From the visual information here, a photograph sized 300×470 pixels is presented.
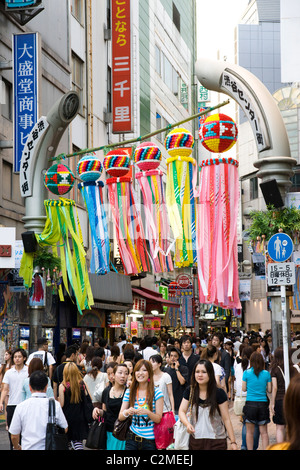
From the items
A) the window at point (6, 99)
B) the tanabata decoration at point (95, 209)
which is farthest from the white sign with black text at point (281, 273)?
the window at point (6, 99)

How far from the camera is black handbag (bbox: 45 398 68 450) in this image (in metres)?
7.10

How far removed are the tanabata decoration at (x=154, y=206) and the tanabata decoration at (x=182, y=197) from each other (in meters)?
0.52

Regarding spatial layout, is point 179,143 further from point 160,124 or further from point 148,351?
point 160,124

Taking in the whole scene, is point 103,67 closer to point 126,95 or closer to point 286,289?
point 126,95

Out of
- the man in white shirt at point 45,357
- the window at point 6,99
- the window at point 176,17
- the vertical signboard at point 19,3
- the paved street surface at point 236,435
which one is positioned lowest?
the paved street surface at point 236,435

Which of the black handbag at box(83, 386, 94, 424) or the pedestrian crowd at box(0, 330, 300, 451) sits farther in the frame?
the black handbag at box(83, 386, 94, 424)

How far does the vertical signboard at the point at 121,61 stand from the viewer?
2766 cm

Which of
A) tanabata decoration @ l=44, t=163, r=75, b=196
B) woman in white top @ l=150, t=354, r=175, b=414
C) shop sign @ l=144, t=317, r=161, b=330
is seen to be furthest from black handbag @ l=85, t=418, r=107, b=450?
shop sign @ l=144, t=317, r=161, b=330

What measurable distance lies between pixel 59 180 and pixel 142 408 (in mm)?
8643

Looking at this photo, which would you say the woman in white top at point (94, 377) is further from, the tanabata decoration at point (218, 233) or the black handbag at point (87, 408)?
the tanabata decoration at point (218, 233)

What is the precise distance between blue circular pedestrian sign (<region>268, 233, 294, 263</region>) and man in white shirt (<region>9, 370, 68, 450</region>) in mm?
4670

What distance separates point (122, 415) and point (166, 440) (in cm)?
53

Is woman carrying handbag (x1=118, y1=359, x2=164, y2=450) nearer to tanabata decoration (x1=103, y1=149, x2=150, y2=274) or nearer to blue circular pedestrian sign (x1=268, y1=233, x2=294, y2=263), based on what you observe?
blue circular pedestrian sign (x1=268, y1=233, x2=294, y2=263)

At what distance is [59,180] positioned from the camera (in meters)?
15.9
